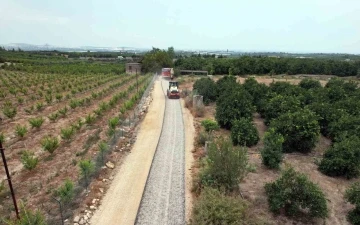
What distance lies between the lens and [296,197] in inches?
399

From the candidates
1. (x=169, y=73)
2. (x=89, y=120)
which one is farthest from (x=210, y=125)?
(x=169, y=73)

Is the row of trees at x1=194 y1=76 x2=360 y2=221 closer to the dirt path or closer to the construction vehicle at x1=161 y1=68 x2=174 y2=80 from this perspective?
the dirt path

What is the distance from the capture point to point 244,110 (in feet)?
68.5

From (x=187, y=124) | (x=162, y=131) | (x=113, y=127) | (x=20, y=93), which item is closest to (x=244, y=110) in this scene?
(x=187, y=124)

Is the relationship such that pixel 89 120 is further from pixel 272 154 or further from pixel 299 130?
pixel 299 130

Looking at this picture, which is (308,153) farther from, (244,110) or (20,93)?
(20,93)

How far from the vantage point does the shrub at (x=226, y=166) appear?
1109 cm

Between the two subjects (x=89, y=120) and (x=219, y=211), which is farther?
(x=89, y=120)

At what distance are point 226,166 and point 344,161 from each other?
6.74m

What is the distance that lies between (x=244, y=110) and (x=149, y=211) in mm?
12558

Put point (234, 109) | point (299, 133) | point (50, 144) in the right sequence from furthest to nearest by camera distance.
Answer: point (234, 109), point (299, 133), point (50, 144)

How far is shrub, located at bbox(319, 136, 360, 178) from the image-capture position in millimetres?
13719

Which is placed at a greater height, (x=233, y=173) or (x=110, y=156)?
(x=233, y=173)

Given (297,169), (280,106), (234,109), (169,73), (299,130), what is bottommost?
(297,169)
